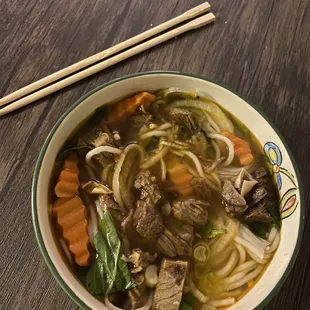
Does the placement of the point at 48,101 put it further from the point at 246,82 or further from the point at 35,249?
the point at 246,82

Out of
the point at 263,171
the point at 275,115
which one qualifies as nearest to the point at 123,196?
the point at 263,171

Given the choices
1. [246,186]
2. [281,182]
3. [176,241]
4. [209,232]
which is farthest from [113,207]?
[281,182]

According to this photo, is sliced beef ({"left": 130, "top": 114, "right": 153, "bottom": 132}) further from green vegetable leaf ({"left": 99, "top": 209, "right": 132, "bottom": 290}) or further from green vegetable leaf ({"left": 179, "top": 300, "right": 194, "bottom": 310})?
green vegetable leaf ({"left": 179, "top": 300, "right": 194, "bottom": 310})

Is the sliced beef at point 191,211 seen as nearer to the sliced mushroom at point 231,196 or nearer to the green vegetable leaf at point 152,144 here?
the sliced mushroom at point 231,196

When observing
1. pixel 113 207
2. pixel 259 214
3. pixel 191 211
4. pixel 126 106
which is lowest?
pixel 259 214

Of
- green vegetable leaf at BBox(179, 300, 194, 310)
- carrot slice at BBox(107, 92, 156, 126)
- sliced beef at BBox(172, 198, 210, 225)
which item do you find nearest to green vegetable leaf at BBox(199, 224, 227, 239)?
sliced beef at BBox(172, 198, 210, 225)

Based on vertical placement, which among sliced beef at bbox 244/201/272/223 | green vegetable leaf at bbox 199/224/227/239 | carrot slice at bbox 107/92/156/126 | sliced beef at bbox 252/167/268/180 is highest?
carrot slice at bbox 107/92/156/126

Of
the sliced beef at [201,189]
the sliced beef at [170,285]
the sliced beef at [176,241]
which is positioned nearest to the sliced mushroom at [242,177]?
the sliced beef at [201,189]

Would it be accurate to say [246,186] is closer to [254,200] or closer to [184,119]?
[254,200]
